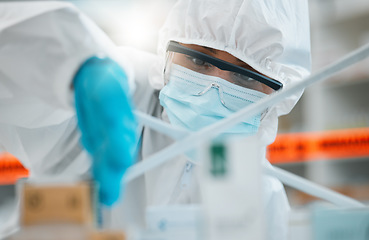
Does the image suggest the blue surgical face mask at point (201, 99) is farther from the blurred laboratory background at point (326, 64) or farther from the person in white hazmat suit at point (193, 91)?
the blurred laboratory background at point (326, 64)

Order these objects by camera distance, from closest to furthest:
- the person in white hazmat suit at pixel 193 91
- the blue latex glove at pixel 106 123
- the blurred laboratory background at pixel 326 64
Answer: the blue latex glove at pixel 106 123
the person in white hazmat suit at pixel 193 91
the blurred laboratory background at pixel 326 64

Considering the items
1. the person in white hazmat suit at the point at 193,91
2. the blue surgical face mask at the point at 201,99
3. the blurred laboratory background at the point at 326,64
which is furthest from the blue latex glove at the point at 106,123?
the blurred laboratory background at the point at 326,64

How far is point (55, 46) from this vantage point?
0.67 meters

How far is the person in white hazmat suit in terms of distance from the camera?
101 cm

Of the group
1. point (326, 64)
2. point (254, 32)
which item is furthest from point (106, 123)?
point (326, 64)

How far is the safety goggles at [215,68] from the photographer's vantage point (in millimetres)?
1011

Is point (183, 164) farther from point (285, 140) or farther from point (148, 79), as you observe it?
point (285, 140)

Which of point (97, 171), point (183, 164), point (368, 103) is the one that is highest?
point (97, 171)

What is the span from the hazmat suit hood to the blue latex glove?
0.51m

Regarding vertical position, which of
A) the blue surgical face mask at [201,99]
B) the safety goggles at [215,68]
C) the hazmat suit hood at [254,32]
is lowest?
the blue surgical face mask at [201,99]

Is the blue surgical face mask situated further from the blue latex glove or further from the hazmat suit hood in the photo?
the blue latex glove

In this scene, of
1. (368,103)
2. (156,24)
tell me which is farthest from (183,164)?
(368,103)

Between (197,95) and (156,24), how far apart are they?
8.96 ft

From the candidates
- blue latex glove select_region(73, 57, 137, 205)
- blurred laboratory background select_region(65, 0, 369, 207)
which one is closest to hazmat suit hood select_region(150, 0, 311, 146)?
blue latex glove select_region(73, 57, 137, 205)
